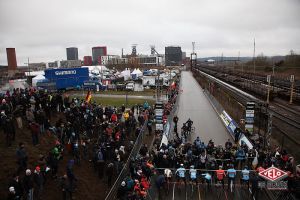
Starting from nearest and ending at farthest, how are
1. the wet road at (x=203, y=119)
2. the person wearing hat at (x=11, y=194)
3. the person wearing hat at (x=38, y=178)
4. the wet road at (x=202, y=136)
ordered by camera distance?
the person wearing hat at (x=11, y=194)
the person wearing hat at (x=38, y=178)
the wet road at (x=202, y=136)
the wet road at (x=203, y=119)

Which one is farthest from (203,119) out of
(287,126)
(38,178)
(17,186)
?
(17,186)

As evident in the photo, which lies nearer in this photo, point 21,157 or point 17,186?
point 17,186

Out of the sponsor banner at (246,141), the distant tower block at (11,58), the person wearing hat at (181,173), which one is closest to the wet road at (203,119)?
the sponsor banner at (246,141)

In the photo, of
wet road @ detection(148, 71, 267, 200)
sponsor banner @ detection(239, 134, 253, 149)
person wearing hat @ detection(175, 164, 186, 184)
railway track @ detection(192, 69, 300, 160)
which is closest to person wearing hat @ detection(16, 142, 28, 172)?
wet road @ detection(148, 71, 267, 200)

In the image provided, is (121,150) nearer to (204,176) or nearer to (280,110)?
(204,176)

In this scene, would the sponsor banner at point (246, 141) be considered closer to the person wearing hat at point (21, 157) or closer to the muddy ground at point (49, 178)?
the muddy ground at point (49, 178)

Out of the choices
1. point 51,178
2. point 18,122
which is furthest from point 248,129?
point 18,122

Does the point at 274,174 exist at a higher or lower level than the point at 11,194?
higher

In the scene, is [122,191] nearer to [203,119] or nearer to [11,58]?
[203,119]

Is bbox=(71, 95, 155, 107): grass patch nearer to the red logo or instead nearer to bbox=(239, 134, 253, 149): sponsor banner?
bbox=(239, 134, 253, 149): sponsor banner

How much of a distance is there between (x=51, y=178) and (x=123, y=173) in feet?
12.3

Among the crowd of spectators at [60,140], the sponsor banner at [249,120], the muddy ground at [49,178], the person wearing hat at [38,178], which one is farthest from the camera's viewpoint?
the sponsor banner at [249,120]

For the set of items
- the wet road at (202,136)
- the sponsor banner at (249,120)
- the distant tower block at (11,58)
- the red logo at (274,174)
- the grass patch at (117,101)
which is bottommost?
the wet road at (202,136)

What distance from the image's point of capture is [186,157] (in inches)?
593
